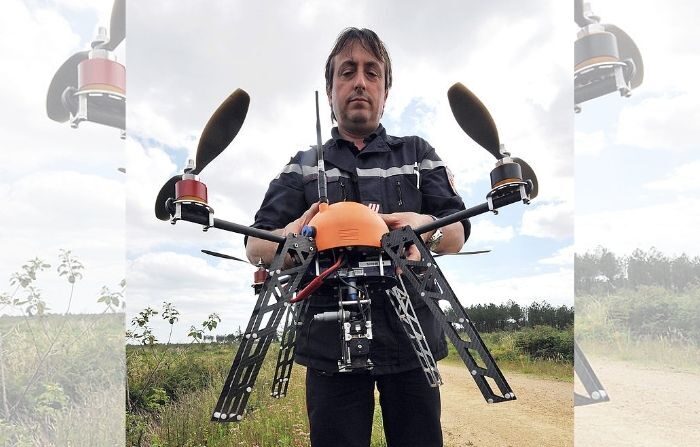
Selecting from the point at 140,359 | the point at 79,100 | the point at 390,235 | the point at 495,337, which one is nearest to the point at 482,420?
the point at 495,337

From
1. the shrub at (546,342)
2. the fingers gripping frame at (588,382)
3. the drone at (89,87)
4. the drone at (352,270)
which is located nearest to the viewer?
the drone at (352,270)

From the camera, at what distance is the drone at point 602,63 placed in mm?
2150

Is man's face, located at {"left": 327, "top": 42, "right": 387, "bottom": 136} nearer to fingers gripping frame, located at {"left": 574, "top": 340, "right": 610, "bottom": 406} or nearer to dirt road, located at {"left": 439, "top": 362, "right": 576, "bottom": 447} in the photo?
fingers gripping frame, located at {"left": 574, "top": 340, "right": 610, "bottom": 406}

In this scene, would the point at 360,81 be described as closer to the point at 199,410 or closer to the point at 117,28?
the point at 117,28

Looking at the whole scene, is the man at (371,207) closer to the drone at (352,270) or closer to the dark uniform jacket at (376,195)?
the dark uniform jacket at (376,195)

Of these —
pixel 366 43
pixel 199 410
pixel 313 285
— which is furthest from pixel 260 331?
pixel 199 410

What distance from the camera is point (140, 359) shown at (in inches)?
132

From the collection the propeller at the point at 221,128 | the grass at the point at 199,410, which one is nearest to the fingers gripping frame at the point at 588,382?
→ the grass at the point at 199,410

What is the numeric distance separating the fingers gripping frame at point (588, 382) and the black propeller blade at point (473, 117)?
169 cm

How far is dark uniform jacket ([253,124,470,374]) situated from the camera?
1.51 meters

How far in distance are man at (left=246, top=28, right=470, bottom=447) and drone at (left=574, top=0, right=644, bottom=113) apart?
995mm

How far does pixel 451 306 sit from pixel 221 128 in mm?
739

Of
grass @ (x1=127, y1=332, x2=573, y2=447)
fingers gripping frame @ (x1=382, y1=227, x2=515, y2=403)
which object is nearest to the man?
fingers gripping frame @ (x1=382, y1=227, x2=515, y2=403)

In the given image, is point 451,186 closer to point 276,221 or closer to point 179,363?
point 276,221
